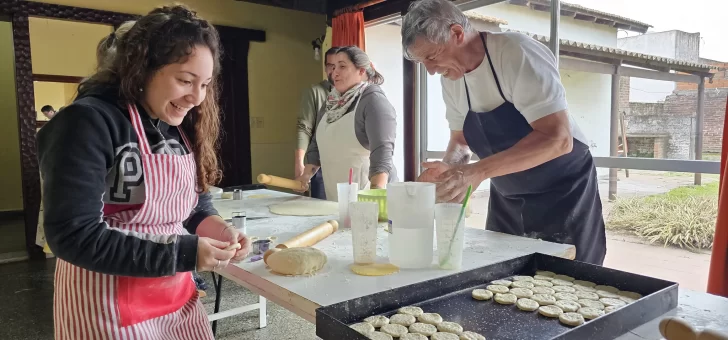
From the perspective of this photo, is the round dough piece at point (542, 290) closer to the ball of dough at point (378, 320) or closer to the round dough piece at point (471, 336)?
the round dough piece at point (471, 336)

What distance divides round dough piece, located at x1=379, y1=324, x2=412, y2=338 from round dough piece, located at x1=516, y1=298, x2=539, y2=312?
0.26 m

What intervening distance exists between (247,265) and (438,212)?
1.59 feet

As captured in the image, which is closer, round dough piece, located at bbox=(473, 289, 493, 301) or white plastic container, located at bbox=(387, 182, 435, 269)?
round dough piece, located at bbox=(473, 289, 493, 301)

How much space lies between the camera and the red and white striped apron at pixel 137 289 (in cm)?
91

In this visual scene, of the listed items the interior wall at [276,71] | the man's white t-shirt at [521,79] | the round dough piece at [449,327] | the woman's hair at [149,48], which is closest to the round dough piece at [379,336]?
the round dough piece at [449,327]

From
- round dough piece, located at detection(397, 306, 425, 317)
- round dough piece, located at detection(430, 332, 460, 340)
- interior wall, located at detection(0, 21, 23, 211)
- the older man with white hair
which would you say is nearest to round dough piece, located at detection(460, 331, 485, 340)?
round dough piece, located at detection(430, 332, 460, 340)

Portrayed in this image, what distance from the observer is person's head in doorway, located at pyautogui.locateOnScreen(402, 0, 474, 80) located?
146 cm

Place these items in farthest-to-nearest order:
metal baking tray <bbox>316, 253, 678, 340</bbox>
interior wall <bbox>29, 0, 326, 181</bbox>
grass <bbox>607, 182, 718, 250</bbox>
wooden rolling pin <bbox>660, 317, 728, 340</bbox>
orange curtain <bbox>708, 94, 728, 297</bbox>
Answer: interior wall <bbox>29, 0, 326, 181</bbox>
grass <bbox>607, 182, 718, 250</bbox>
orange curtain <bbox>708, 94, 728, 297</bbox>
metal baking tray <bbox>316, 253, 678, 340</bbox>
wooden rolling pin <bbox>660, 317, 728, 340</bbox>

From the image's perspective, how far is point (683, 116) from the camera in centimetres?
299

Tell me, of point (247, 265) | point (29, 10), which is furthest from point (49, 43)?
point (247, 265)

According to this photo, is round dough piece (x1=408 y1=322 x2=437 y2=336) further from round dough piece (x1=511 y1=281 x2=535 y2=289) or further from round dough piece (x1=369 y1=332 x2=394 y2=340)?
round dough piece (x1=511 y1=281 x2=535 y2=289)

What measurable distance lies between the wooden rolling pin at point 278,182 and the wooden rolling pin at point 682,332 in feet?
5.90

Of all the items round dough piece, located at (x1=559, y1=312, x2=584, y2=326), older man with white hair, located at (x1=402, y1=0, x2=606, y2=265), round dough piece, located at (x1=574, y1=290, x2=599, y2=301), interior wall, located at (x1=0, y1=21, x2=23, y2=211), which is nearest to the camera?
round dough piece, located at (x1=559, y1=312, x2=584, y2=326)

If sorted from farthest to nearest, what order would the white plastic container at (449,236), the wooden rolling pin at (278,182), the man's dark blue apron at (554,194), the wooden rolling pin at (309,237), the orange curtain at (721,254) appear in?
the wooden rolling pin at (278,182), the orange curtain at (721,254), the man's dark blue apron at (554,194), the wooden rolling pin at (309,237), the white plastic container at (449,236)
